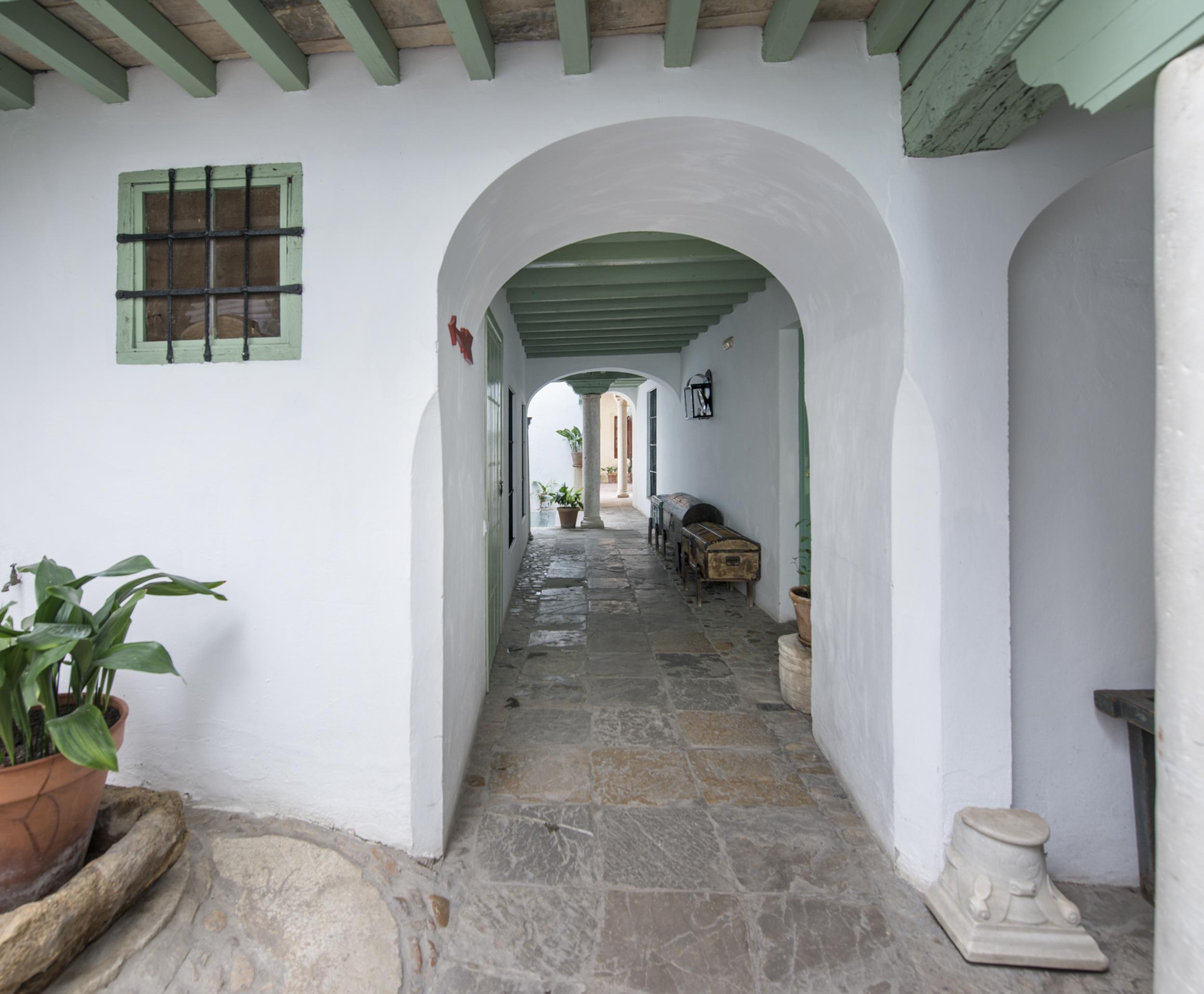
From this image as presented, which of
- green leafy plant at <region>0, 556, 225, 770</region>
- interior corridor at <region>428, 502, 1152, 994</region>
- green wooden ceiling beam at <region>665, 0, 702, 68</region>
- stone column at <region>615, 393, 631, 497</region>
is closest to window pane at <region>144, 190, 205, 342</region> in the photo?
green leafy plant at <region>0, 556, 225, 770</region>

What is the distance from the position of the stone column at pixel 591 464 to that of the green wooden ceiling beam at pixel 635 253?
22.8 ft

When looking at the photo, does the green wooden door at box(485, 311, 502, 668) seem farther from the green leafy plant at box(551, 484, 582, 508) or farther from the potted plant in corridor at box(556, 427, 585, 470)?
the potted plant in corridor at box(556, 427, 585, 470)

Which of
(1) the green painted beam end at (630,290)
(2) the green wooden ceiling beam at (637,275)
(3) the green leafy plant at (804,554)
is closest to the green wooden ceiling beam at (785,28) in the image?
(2) the green wooden ceiling beam at (637,275)

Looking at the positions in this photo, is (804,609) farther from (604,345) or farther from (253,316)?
(604,345)

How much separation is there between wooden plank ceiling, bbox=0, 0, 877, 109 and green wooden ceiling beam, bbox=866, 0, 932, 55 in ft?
0.18

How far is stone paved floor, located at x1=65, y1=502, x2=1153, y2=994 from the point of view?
1577 mm

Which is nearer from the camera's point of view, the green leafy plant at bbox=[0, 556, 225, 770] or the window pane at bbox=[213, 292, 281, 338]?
Answer: the green leafy plant at bbox=[0, 556, 225, 770]

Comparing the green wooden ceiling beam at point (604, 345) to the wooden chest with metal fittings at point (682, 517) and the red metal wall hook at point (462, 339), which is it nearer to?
the wooden chest with metal fittings at point (682, 517)

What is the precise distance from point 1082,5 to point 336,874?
2.93m

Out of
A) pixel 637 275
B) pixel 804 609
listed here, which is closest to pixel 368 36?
pixel 637 275

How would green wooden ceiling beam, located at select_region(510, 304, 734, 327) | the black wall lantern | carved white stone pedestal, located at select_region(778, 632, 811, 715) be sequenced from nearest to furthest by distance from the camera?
1. carved white stone pedestal, located at select_region(778, 632, 811, 715)
2. green wooden ceiling beam, located at select_region(510, 304, 734, 327)
3. the black wall lantern

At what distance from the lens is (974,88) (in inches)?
60.3

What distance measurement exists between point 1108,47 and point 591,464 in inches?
389

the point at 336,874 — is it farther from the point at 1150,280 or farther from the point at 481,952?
the point at 1150,280
